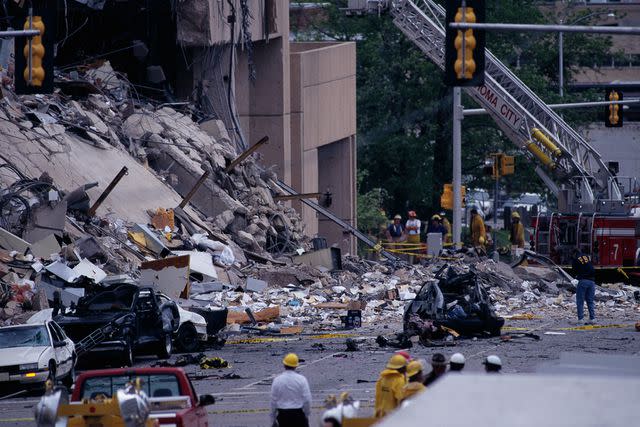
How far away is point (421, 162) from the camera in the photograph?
192 ft

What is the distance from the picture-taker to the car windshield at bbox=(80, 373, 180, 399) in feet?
45.3

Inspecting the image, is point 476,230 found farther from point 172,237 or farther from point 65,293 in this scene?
point 65,293

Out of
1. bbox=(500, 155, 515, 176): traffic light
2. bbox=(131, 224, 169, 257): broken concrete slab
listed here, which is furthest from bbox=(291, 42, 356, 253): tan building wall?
bbox=(131, 224, 169, 257): broken concrete slab

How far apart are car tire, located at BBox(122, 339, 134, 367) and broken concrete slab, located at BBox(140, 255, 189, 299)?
493 centimetres

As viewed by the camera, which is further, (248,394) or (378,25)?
(378,25)

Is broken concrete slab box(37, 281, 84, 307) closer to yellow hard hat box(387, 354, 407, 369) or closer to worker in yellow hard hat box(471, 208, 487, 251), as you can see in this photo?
yellow hard hat box(387, 354, 407, 369)

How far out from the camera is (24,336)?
21.4 metres

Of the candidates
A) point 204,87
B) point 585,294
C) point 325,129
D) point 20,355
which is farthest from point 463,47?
point 325,129

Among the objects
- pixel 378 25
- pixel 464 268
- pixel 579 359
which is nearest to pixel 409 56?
pixel 378 25

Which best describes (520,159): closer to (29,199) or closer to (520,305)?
(520,305)

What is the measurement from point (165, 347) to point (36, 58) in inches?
300

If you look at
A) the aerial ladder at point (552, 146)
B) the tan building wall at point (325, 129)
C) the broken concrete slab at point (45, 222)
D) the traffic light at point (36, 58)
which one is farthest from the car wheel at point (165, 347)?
the tan building wall at point (325, 129)

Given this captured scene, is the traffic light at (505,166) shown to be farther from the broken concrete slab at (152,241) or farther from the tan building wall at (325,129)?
the broken concrete slab at (152,241)

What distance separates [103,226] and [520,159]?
89.2 ft
